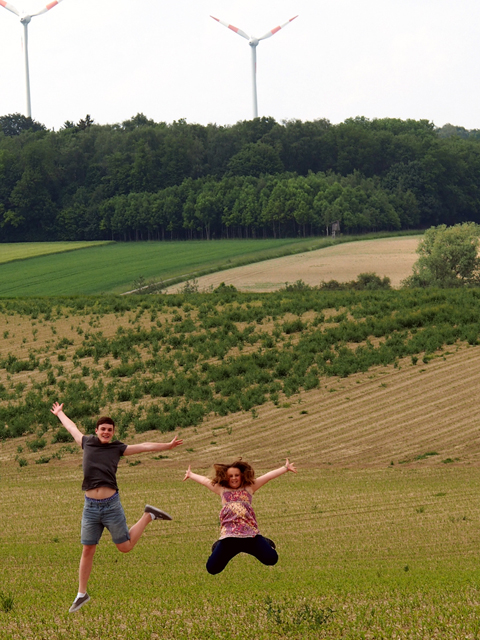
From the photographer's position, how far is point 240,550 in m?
8.80

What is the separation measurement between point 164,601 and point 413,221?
13999 cm

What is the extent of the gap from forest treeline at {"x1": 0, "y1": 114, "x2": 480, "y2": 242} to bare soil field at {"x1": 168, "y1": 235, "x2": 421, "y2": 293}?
2589 centimetres

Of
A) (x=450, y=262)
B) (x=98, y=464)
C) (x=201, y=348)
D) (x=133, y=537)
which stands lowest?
(x=201, y=348)

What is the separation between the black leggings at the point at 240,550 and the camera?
8828 millimetres

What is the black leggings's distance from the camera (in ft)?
29.0

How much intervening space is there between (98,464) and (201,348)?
3010cm

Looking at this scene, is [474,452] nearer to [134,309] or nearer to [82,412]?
[82,412]

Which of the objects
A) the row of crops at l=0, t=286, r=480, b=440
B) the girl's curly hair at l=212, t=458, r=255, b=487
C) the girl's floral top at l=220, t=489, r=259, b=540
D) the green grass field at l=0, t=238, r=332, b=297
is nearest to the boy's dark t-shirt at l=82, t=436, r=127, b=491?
the girl's curly hair at l=212, t=458, r=255, b=487

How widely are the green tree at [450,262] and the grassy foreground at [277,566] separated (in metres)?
48.0

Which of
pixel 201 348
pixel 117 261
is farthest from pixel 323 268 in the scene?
pixel 201 348

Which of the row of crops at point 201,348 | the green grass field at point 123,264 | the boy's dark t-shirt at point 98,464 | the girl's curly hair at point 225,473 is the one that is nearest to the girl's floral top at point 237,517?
the girl's curly hair at point 225,473

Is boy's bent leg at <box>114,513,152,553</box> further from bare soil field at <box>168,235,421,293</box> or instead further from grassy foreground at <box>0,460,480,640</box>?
bare soil field at <box>168,235,421,293</box>

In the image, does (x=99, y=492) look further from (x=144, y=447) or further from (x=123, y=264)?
(x=123, y=264)

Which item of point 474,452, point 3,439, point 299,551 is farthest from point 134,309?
point 299,551
